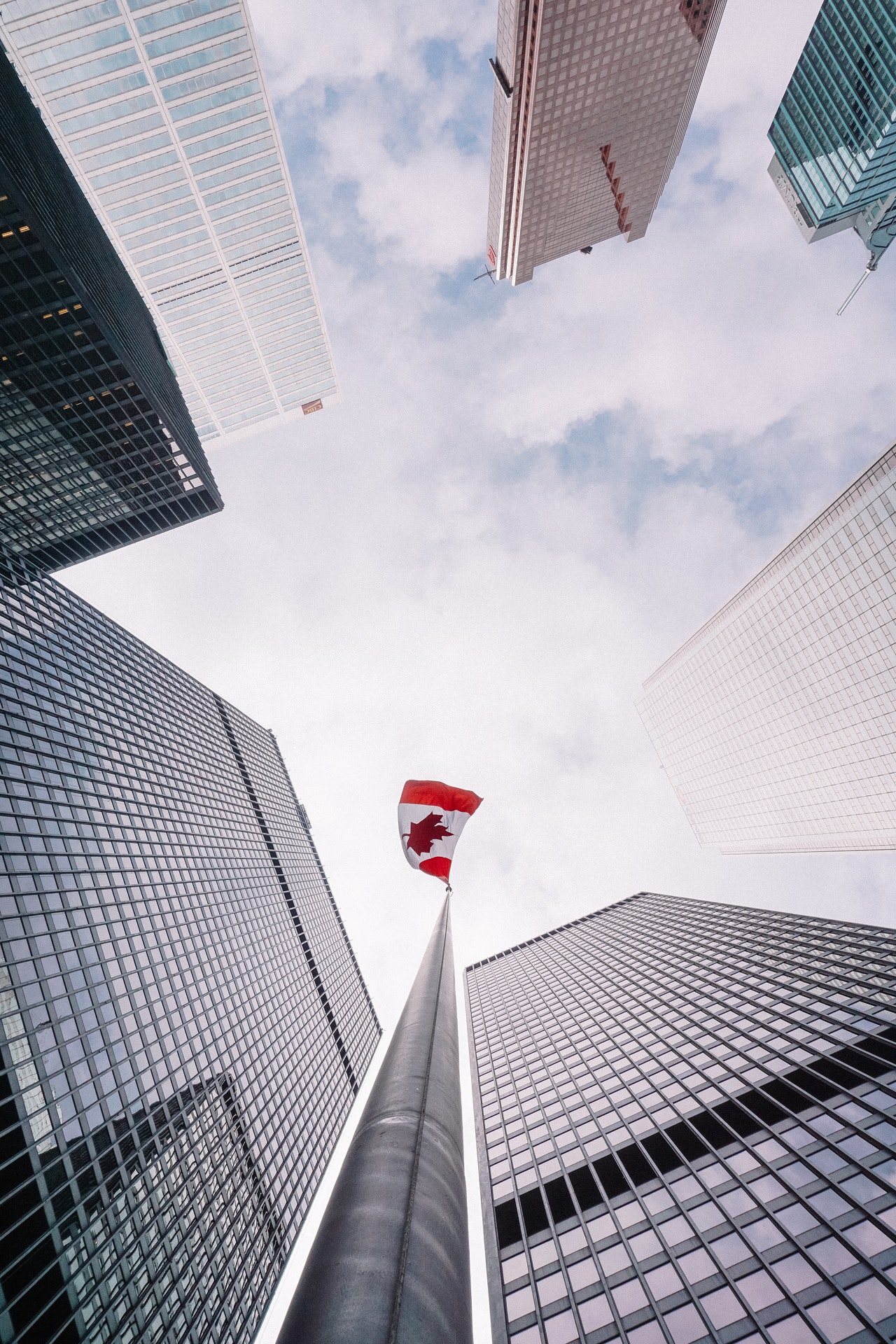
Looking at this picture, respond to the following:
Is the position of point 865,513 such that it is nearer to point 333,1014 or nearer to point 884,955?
point 884,955

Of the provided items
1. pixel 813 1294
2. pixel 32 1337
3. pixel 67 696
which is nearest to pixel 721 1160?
pixel 813 1294

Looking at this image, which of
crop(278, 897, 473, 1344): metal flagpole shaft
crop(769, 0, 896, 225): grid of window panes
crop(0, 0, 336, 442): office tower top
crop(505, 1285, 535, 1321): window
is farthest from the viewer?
crop(769, 0, 896, 225): grid of window panes

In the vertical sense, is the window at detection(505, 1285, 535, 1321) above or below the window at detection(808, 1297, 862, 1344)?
below

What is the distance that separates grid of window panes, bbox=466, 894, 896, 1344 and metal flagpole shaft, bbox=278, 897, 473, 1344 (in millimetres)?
27192

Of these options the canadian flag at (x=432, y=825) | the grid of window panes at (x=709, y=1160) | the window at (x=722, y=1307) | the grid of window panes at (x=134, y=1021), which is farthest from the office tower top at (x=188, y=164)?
the window at (x=722, y=1307)

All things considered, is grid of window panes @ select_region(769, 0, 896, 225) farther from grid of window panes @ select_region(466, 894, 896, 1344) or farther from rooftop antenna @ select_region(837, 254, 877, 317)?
grid of window panes @ select_region(466, 894, 896, 1344)

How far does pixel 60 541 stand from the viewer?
306 feet

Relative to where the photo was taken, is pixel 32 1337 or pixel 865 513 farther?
pixel 865 513

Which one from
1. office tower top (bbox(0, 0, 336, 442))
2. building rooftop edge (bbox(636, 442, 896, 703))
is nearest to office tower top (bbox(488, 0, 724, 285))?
office tower top (bbox(0, 0, 336, 442))

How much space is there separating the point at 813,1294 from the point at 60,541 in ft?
357

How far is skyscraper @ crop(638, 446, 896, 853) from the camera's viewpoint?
8094 centimetres

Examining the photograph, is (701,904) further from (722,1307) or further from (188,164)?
(188,164)

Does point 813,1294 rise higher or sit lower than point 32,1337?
lower

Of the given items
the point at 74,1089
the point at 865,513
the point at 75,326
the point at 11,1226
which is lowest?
the point at 11,1226
